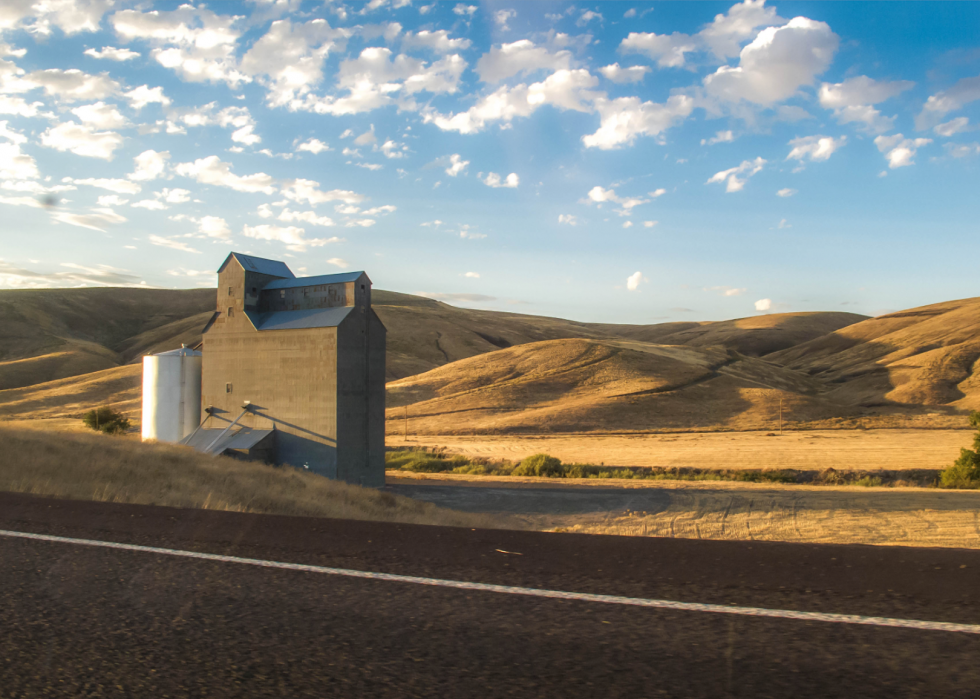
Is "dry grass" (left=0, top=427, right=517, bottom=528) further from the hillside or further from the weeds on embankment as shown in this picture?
the hillside

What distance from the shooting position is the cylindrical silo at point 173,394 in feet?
127

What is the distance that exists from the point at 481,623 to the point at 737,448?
53641 millimetres

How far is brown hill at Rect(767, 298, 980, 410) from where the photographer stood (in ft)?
282

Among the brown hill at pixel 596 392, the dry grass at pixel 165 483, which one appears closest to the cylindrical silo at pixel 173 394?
the dry grass at pixel 165 483

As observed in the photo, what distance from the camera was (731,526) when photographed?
25766 millimetres

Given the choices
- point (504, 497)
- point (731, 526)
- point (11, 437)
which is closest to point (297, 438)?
point (504, 497)

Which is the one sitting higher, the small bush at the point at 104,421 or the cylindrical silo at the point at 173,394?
the cylindrical silo at the point at 173,394

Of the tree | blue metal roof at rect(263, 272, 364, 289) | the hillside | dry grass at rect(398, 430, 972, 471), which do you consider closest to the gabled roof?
blue metal roof at rect(263, 272, 364, 289)

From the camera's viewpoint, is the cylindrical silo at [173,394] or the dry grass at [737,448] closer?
the cylindrical silo at [173,394]

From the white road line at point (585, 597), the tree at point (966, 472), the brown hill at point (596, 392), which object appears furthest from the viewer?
the brown hill at point (596, 392)

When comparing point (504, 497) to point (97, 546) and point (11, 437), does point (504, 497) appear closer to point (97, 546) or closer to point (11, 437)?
point (11, 437)

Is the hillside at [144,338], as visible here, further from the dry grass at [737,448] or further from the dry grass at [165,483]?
the dry grass at [165,483]

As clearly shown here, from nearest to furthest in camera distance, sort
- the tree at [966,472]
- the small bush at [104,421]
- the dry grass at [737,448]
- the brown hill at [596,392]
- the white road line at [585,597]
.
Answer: the white road line at [585,597], the tree at [966,472], the dry grass at [737,448], the small bush at [104,421], the brown hill at [596,392]

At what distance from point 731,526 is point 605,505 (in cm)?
741
